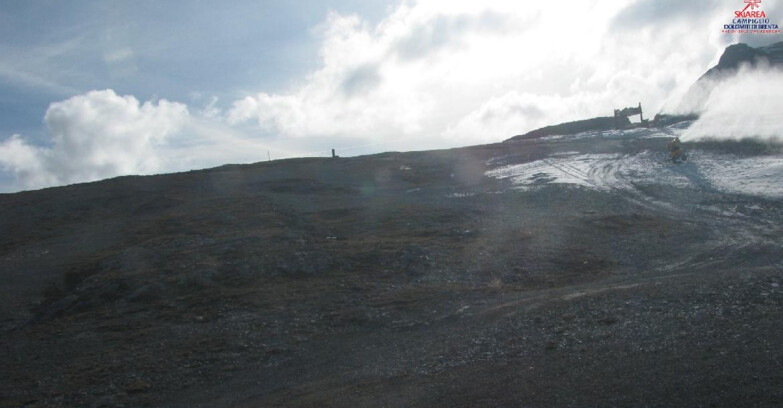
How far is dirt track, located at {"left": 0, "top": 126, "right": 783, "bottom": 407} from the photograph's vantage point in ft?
33.3

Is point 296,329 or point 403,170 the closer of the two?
point 296,329

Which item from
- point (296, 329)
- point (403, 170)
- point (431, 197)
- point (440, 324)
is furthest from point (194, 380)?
point (403, 170)

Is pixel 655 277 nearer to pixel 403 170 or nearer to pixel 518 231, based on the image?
pixel 518 231

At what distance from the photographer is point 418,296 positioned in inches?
720

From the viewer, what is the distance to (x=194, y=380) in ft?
45.1

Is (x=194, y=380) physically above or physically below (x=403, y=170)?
below

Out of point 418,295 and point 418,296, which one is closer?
point 418,296

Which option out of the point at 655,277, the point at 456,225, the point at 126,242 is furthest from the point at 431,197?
the point at 655,277

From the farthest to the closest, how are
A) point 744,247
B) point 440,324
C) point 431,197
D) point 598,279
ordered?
point 431,197
point 744,247
point 598,279
point 440,324

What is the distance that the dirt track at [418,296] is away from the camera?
33.3 ft

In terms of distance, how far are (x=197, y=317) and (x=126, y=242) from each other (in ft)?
41.2

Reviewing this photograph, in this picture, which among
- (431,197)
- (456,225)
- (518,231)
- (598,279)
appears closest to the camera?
(598,279)

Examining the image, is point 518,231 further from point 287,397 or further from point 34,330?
point 34,330

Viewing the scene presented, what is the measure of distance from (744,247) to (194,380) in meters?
17.5
